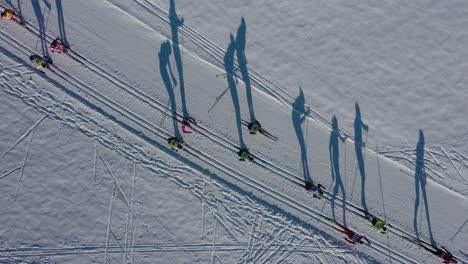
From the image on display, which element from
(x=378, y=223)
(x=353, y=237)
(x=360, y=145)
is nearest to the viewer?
(x=378, y=223)

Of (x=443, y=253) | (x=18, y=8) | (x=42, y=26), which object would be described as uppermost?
(x=18, y=8)

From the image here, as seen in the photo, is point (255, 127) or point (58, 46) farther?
point (58, 46)

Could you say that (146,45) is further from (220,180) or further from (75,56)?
(220,180)

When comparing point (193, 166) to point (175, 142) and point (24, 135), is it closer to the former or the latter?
point (175, 142)

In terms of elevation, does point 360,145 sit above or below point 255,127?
below

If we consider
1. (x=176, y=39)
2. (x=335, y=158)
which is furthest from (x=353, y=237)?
(x=176, y=39)

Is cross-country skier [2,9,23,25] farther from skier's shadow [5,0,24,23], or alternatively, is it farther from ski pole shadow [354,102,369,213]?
ski pole shadow [354,102,369,213]

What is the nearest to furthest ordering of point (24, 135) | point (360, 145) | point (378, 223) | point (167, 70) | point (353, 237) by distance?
point (378, 223) → point (353, 237) → point (360, 145) → point (167, 70) → point (24, 135)
